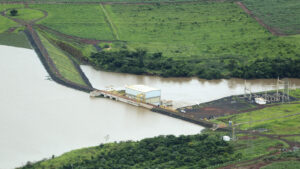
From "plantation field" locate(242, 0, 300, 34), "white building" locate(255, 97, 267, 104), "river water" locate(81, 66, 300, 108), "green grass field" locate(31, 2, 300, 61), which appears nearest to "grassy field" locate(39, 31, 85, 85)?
"river water" locate(81, 66, 300, 108)

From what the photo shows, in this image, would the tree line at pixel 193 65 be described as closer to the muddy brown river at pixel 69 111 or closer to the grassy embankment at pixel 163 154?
the muddy brown river at pixel 69 111

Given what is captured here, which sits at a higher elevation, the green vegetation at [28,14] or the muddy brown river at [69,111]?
the green vegetation at [28,14]

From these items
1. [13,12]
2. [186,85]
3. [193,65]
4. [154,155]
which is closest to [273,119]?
[154,155]

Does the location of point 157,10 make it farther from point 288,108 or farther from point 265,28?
point 288,108

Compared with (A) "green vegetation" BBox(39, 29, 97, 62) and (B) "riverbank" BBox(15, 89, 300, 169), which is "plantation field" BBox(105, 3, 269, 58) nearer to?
(A) "green vegetation" BBox(39, 29, 97, 62)

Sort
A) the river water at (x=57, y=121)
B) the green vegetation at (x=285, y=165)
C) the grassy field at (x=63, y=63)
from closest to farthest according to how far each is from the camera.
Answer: the green vegetation at (x=285, y=165) < the river water at (x=57, y=121) < the grassy field at (x=63, y=63)

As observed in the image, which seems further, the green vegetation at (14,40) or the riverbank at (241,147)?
the green vegetation at (14,40)

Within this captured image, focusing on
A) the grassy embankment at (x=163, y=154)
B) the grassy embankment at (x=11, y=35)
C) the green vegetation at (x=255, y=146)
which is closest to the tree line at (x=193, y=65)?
the grassy embankment at (x=11, y=35)
